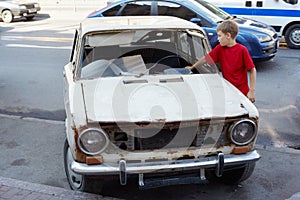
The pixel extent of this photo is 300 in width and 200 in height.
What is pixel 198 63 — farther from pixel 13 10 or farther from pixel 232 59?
pixel 13 10

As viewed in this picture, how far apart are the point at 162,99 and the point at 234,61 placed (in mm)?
1326

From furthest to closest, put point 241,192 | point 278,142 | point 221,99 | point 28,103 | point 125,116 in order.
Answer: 1. point 28,103
2. point 278,142
3. point 241,192
4. point 221,99
5. point 125,116

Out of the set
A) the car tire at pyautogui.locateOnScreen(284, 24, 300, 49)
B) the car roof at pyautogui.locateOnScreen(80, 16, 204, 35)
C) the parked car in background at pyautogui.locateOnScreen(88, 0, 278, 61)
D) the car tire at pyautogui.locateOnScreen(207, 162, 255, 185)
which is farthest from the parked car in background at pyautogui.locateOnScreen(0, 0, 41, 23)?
the car tire at pyautogui.locateOnScreen(207, 162, 255, 185)

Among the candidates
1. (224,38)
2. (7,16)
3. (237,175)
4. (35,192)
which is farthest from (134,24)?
(7,16)

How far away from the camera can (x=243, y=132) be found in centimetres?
373

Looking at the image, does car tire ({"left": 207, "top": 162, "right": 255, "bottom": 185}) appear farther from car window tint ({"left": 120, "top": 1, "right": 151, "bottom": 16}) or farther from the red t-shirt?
car window tint ({"left": 120, "top": 1, "right": 151, "bottom": 16})

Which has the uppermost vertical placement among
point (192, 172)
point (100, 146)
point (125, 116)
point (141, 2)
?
point (141, 2)

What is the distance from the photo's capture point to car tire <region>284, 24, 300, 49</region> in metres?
11.3

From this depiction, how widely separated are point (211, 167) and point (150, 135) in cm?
62

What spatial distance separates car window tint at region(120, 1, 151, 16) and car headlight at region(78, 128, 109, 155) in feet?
21.2

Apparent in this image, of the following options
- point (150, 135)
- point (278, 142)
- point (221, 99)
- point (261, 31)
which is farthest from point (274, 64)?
point (150, 135)

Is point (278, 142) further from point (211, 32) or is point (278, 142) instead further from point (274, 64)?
point (274, 64)

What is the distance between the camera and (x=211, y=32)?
350 inches

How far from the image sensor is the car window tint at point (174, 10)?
9.22 m
